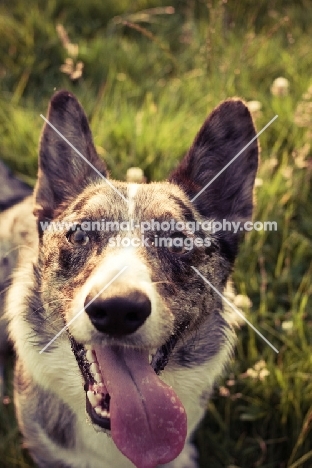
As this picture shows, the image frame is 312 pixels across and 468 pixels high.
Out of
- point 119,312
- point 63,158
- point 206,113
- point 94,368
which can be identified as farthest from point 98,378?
point 206,113

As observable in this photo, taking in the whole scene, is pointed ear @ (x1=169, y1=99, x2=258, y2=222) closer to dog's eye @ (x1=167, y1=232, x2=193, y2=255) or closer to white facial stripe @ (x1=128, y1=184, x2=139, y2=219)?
white facial stripe @ (x1=128, y1=184, x2=139, y2=219)

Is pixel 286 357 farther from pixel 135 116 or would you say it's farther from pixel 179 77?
pixel 179 77

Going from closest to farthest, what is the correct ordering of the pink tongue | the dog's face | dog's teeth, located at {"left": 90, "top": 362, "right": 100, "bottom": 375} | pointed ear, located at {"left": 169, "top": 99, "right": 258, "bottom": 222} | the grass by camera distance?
the dog's face → the pink tongue → dog's teeth, located at {"left": 90, "top": 362, "right": 100, "bottom": 375} → pointed ear, located at {"left": 169, "top": 99, "right": 258, "bottom": 222} → the grass

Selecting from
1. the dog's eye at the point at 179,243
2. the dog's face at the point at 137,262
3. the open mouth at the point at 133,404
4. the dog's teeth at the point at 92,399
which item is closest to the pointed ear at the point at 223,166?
the dog's face at the point at 137,262

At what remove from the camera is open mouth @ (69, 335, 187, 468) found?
2361 millimetres

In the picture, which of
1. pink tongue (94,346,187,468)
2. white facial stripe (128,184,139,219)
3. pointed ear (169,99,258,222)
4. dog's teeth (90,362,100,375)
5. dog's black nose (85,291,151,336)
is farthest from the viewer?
pointed ear (169,99,258,222)

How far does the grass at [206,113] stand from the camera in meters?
3.31

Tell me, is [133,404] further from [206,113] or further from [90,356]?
[206,113]

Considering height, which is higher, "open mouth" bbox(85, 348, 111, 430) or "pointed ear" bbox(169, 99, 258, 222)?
"pointed ear" bbox(169, 99, 258, 222)

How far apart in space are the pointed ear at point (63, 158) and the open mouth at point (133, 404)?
3.03ft

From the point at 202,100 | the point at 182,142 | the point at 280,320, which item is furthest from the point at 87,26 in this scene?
the point at 280,320

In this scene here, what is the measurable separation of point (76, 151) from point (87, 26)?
3362 millimetres

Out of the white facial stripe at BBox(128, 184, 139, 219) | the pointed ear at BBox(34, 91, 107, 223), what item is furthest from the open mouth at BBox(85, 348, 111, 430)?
the pointed ear at BBox(34, 91, 107, 223)

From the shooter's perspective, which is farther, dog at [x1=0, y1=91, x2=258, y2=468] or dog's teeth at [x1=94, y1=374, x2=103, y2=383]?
dog's teeth at [x1=94, y1=374, x2=103, y2=383]
